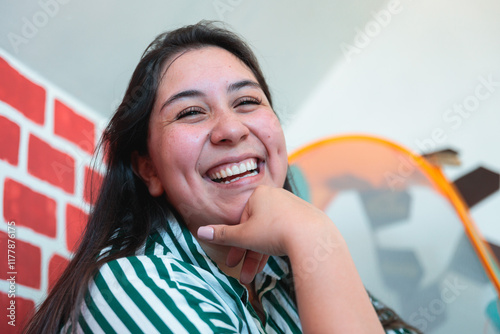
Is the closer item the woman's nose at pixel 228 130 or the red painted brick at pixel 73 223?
the woman's nose at pixel 228 130

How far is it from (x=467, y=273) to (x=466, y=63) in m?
0.67

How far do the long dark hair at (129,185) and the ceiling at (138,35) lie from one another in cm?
34

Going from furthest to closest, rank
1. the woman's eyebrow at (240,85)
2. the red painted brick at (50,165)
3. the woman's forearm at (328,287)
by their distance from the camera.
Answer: the red painted brick at (50,165), the woman's eyebrow at (240,85), the woman's forearm at (328,287)

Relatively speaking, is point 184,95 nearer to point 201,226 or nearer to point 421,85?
point 201,226

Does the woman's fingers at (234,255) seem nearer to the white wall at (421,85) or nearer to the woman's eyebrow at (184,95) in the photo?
the woman's eyebrow at (184,95)

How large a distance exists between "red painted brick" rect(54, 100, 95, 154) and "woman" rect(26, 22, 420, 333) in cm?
26

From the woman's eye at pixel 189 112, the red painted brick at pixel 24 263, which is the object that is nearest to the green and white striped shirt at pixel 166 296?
the woman's eye at pixel 189 112

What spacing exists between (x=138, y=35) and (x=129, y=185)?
58 centimetres

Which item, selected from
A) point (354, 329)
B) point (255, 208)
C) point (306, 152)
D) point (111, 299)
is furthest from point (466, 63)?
point (111, 299)

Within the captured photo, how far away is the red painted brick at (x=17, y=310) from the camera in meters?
1.03

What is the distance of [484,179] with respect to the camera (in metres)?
1.60

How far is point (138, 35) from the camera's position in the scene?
1466 mm

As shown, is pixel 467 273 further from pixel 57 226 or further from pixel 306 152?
pixel 57 226

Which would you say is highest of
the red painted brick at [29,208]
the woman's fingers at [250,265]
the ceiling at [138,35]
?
the ceiling at [138,35]
